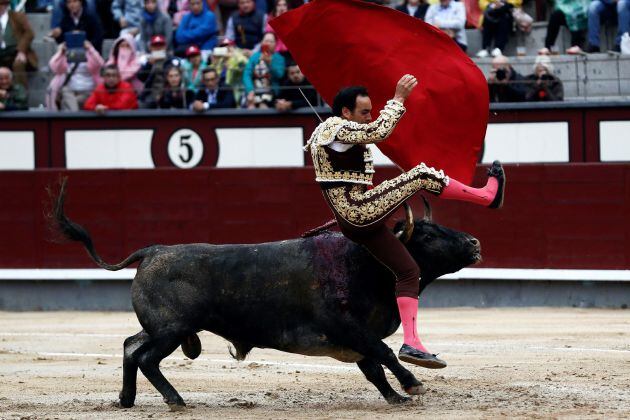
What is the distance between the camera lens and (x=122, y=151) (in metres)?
12.8

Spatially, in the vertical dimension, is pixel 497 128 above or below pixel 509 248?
above

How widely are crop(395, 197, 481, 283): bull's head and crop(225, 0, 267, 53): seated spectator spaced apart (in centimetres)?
631

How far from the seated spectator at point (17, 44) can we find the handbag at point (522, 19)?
14.4 feet

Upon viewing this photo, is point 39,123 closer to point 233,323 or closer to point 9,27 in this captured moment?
point 9,27

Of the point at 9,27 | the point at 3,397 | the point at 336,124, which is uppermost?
the point at 9,27

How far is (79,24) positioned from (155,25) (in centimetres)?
73

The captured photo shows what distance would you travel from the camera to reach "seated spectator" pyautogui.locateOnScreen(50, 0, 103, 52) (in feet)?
43.6

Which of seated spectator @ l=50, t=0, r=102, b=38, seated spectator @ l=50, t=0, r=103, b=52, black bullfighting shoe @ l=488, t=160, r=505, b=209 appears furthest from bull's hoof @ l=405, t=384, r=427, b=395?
seated spectator @ l=50, t=0, r=102, b=38

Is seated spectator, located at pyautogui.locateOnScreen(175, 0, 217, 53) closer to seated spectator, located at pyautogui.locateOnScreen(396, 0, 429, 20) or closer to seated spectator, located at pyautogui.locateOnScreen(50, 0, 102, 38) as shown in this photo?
seated spectator, located at pyautogui.locateOnScreen(50, 0, 102, 38)

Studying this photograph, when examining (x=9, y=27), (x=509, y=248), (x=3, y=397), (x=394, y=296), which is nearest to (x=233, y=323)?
(x=394, y=296)

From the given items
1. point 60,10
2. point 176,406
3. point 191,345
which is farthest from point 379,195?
point 60,10

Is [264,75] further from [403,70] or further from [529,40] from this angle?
[403,70]

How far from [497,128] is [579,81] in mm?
780

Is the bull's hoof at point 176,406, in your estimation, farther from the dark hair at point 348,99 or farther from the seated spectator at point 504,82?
the seated spectator at point 504,82
